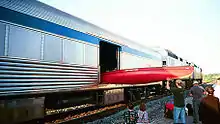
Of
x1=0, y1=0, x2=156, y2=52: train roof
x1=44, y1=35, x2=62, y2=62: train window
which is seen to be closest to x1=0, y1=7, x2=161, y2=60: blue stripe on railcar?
x1=0, y1=0, x2=156, y2=52: train roof

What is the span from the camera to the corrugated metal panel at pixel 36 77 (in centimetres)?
559

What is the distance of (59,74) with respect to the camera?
286 inches

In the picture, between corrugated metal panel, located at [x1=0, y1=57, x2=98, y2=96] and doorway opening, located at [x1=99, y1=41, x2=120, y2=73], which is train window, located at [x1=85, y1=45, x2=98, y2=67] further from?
doorway opening, located at [x1=99, y1=41, x2=120, y2=73]

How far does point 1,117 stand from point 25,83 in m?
1.02

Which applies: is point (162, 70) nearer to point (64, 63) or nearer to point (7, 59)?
point (64, 63)

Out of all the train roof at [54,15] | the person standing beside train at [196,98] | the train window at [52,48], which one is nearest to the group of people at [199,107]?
the person standing beside train at [196,98]

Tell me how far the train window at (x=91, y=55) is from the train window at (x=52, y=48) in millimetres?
1569

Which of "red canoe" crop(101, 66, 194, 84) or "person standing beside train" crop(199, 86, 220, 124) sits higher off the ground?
"red canoe" crop(101, 66, 194, 84)

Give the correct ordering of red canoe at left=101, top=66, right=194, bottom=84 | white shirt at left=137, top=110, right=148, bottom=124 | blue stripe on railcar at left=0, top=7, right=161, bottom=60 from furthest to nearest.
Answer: red canoe at left=101, top=66, right=194, bottom=84, white shirt at left=137, top=110, right=148, bottom=124, blue stripe on railcar at left=0, top=7, right=161, bottom=60

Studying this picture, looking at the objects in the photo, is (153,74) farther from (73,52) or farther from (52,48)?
(52,48)

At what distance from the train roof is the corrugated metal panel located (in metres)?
1.35

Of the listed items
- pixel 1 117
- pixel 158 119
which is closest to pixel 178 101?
pixel 158 119

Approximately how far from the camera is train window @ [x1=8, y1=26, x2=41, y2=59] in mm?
5871

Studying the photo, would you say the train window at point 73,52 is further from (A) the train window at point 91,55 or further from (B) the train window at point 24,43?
(B) the train window at point 24,43
